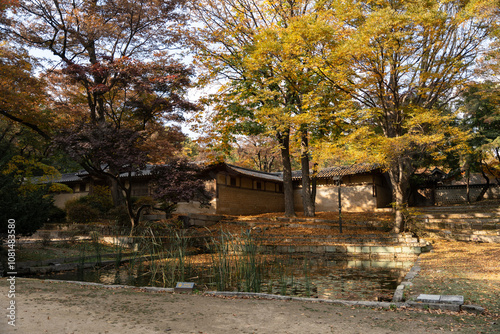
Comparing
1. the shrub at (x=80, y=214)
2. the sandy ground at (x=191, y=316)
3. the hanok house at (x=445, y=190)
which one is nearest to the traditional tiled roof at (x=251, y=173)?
the shrub at (x=80, y=214)

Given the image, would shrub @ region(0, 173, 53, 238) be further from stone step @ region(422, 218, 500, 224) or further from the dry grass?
stone step @ region(422, 218, 500, 224)

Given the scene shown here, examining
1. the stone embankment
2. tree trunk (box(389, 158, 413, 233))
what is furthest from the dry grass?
tree trunk (box(389, 158, 413, 233))

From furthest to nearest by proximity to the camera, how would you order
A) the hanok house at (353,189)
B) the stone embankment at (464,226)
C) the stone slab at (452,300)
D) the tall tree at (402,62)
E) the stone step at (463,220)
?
the hanok house at (353,189)
the stone step at (463,220)
the stone embankment at (464,226)
the tall tree at (402,62)
the stone slab at (452,300)

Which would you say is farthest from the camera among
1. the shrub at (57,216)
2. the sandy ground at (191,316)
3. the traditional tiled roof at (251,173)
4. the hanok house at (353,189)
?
the hanok house at (353,189)

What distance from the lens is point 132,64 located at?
13.8 meters

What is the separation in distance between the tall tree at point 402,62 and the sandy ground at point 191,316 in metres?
7.86

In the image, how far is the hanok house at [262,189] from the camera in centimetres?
2039

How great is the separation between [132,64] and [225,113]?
13.9 ft

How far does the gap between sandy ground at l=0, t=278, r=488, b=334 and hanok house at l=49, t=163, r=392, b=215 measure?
565 inches

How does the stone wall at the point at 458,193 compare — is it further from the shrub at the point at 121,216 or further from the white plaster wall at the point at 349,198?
the shrub at the point at 121,216

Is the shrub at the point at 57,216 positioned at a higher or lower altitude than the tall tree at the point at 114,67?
lower

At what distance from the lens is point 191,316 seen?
4.04 meters

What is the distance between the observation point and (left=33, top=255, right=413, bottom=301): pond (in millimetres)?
6068

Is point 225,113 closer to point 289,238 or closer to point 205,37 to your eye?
point 205,37
